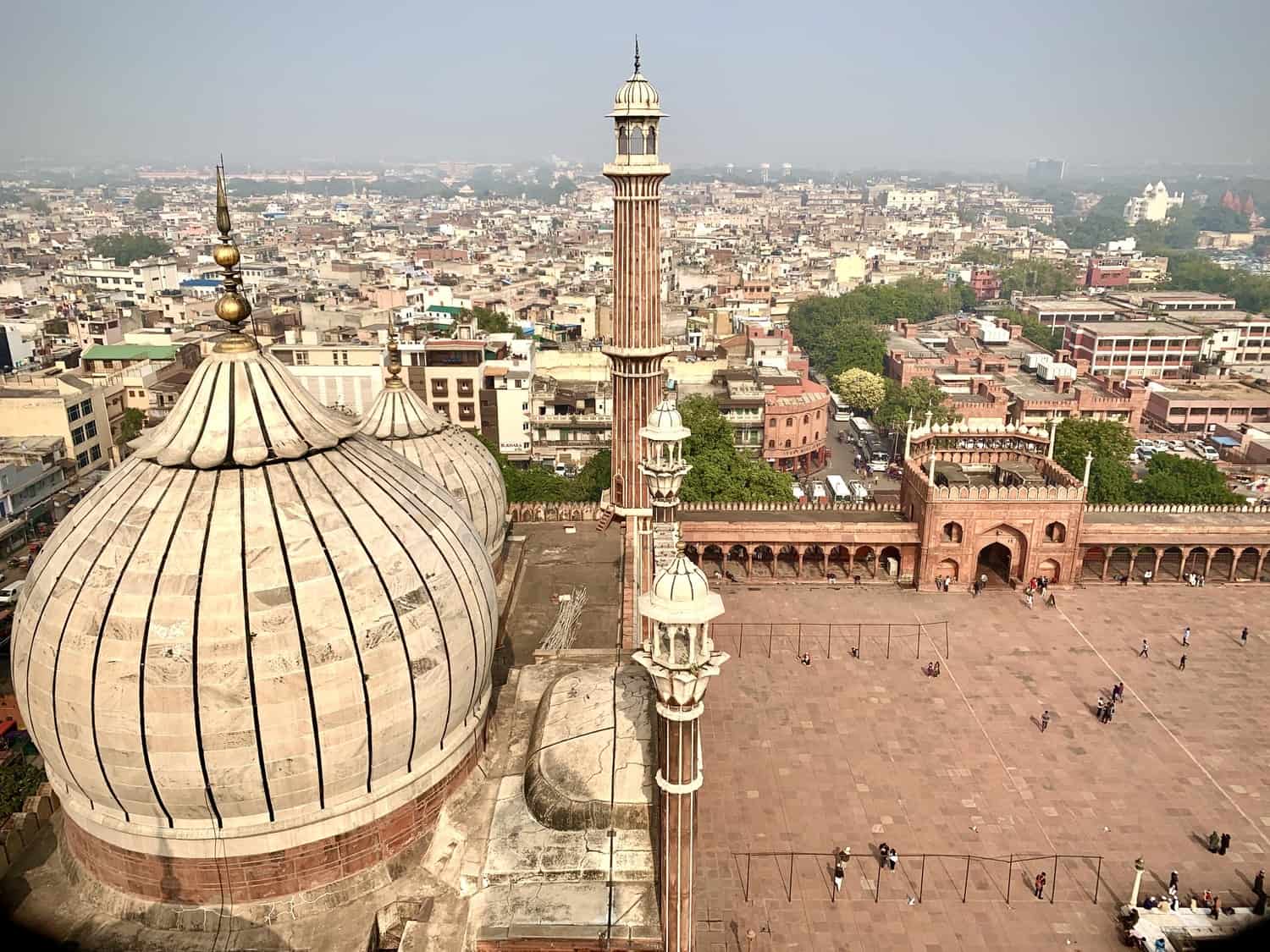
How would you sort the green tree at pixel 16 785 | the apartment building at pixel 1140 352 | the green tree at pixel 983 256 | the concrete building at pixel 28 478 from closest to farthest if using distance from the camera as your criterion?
1. the green tree at pixel 16 785
2. the concrete building at pixel 28 478
3. the apartment building at pixel 1140 352
4. the green tree at pixel 983 256

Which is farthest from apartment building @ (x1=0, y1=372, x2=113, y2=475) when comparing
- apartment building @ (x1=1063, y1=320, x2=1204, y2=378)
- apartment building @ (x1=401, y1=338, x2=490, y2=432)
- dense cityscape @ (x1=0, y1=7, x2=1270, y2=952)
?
apartment building @ (x1=1063, y1=320, x2=1204, y2=378)

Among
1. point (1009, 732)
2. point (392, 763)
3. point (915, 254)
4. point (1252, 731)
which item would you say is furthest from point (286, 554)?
point (915, 254)

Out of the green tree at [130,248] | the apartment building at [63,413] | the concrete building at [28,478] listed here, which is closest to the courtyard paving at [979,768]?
the concrete building at [28,478]

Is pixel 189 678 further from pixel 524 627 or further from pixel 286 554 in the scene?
pixel 524 627

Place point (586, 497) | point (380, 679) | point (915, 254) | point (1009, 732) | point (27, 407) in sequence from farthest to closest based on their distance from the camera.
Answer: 1. point (915, 254)
2. point (27, 407)
3. point (586, 497)
4. point (1009, 732)
5. point (380, 679)

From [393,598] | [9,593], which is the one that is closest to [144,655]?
[393,598]

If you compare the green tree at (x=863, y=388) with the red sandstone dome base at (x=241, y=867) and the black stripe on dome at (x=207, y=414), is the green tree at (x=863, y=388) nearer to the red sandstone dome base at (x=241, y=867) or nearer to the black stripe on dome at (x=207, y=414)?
the red sandstone dome base at (x=241, y=867)
